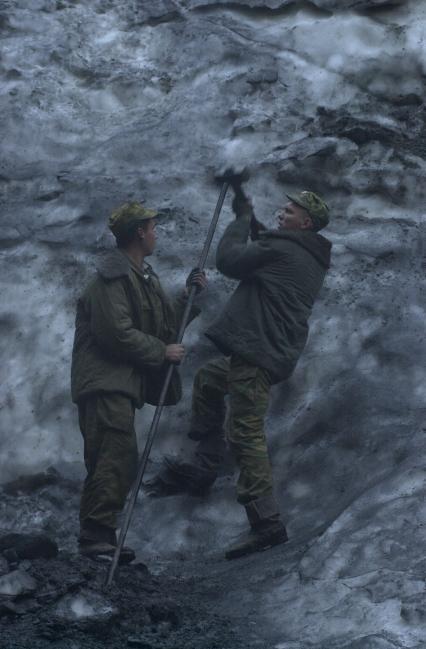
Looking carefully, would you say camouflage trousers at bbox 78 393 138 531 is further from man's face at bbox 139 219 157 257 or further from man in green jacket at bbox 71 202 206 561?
man's face at bbox 139 219 157 257

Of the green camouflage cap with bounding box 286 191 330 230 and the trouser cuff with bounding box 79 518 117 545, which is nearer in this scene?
the trouser cuff with bounding box 79 518 117 545

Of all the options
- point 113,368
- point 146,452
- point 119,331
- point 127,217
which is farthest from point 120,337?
point 127,217

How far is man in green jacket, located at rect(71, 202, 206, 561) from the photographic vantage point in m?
6.63

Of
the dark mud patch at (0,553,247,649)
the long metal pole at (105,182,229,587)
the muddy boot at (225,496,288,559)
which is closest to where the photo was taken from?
the dark mud patch at (0,553,247,649)

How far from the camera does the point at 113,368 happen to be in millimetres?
6758

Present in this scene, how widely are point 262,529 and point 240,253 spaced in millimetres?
1637

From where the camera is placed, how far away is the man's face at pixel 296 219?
7.14 meters

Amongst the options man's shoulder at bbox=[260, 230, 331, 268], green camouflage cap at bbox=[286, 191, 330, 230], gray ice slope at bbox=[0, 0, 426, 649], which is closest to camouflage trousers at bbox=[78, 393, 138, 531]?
gray ice slope at bbox=[0, 0, 426, 649]

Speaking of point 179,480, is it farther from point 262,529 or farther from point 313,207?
point 313,207

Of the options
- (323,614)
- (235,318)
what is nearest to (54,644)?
(323,614)

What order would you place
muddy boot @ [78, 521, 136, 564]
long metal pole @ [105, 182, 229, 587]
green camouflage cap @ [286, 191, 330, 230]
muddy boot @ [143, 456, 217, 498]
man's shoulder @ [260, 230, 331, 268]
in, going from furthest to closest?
muddy boot @ [143, 456, 217, 498]
green camouflage cap @ [286, 191, 330, 230]
man's shoulder @ [260, 230, 331, 268]
muddy boot @ [78, 521, 136, 564]
long metal pole @ [105, 182, 229, 587]

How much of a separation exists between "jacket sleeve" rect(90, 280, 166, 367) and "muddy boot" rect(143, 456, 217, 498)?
0.94 m

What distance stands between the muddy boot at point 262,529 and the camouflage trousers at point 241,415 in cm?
6

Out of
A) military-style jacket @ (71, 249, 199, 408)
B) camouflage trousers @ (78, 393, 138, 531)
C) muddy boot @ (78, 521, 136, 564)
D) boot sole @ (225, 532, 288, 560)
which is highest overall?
military-style jacket @ (71, 249, 199, 408)
